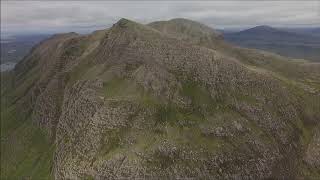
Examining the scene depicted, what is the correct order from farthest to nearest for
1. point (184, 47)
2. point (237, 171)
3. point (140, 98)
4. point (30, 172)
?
point (30, 172), point (184, 47), point (140, 98), point (237, 171)

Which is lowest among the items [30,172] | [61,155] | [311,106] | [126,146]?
[30,172]

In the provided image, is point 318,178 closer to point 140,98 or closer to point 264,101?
point 264,101

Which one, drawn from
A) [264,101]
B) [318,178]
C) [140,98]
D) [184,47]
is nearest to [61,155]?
[140,98]

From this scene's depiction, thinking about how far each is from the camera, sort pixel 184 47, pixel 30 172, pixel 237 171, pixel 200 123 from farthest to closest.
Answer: pixel 30 172, pixel 184 47, pixel 200 123, pixel 237 171

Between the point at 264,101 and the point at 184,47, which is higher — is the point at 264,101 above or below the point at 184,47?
below

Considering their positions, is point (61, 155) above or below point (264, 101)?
below

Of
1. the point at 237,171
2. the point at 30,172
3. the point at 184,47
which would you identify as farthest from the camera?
the point at 30,172

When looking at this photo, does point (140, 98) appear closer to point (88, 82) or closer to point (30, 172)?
point (88, 82)

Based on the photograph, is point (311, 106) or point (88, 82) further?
point (88, 82)

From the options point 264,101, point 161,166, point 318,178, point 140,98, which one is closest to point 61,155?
point 140,98
